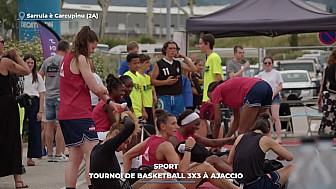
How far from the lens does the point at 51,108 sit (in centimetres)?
1073

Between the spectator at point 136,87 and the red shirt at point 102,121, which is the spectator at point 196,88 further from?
the red shirt at point 102,121

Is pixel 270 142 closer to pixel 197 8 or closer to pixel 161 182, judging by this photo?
pixel 161 182

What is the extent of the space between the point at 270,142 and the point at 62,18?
7.00 metres

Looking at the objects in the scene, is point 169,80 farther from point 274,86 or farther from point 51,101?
point 274,86

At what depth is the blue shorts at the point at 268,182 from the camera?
6195 millimetres

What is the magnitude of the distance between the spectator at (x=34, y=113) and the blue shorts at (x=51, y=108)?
0.46 meters

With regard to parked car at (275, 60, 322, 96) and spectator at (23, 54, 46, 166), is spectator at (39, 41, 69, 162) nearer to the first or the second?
spectator at (23, 54, 46, 166)

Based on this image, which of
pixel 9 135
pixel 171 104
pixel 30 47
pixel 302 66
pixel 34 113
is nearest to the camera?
pixel 9 135

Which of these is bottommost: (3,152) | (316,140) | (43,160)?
(43,160)

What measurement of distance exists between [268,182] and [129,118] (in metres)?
1.80

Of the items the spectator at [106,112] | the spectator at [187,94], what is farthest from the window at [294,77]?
the spectator at [106,112]

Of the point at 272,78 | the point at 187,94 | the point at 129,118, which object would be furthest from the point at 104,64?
the point at 129,118

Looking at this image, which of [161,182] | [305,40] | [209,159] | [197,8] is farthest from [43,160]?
[197,8]

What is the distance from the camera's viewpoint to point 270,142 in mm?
6152
